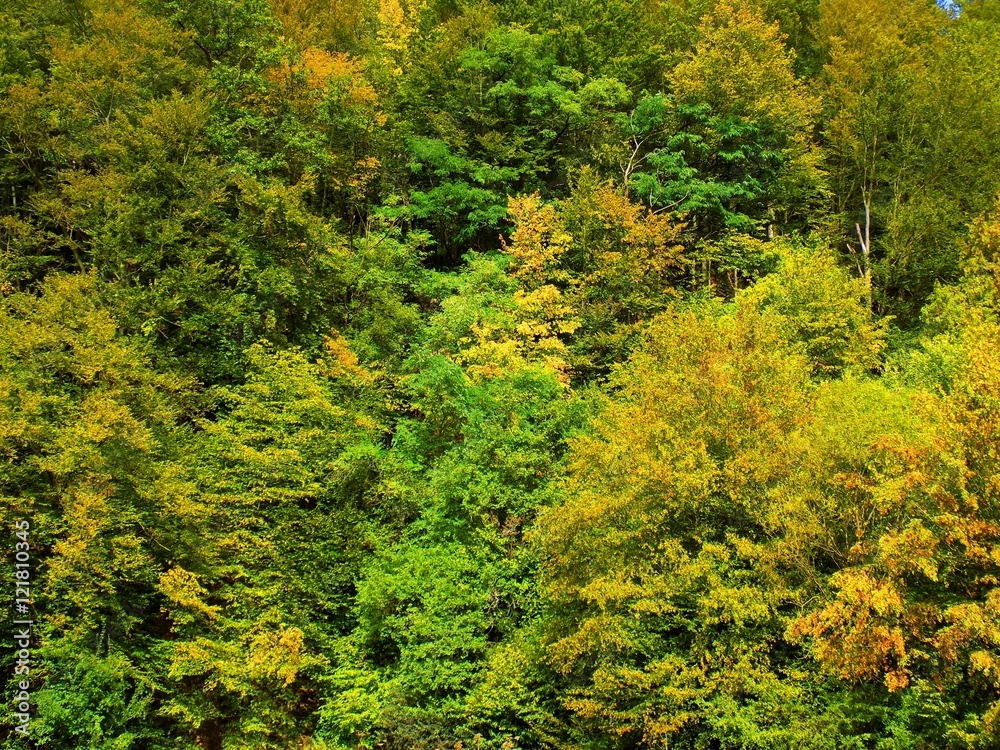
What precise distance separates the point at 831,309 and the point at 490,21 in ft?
73.3

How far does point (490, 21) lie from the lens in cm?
3444

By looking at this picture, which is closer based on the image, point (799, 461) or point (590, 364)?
point (799, 461)

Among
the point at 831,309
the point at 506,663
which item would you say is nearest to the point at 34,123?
the point at 506,663

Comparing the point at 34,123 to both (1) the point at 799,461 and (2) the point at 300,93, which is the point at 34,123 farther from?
(1) the point at 799,461

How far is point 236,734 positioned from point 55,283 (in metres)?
12.3

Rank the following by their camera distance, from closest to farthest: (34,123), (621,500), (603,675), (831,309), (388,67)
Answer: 1. (603,675)
2. (621,500)
3. (831,309)
4. (34,123)
5. (388,67)

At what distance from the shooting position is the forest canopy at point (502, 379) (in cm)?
1304

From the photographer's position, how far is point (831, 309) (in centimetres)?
2188

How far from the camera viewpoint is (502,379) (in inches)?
800

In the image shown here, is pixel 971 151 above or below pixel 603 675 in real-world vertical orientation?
above

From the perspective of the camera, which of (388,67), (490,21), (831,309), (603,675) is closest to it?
(603,675)

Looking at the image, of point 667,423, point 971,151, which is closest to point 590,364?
point 667,423

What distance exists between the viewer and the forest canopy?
13039 mm

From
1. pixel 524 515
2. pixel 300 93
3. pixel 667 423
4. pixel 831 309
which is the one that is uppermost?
pixel 300 93
